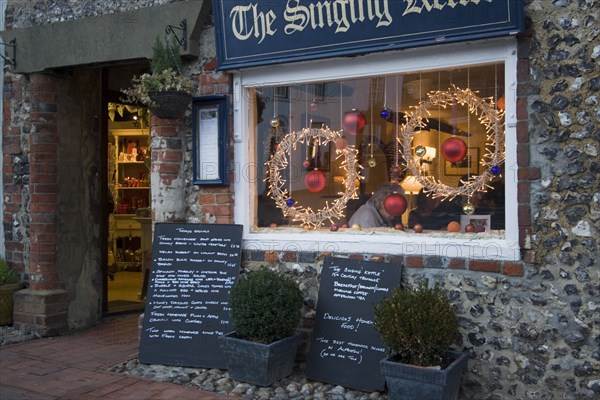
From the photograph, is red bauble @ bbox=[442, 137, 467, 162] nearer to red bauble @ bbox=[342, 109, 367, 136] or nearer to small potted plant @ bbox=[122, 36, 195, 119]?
red bauble @ bbox=[342, 109, 367, 136]

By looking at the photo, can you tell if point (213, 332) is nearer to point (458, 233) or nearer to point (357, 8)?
point (458, 233)

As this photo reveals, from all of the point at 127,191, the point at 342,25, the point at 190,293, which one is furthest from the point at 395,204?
the point at 127,191

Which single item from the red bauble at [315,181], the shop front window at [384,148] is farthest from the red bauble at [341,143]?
the red bauble at [315,181]

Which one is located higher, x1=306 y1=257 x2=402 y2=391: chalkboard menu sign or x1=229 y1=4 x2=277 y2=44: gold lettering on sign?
x1=229 y1=4 x2=277 y2=44: gold lettering on sign

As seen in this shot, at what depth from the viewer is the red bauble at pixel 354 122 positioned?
5.58m

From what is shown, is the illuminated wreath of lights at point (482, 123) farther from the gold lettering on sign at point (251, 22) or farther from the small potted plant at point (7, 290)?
the small potted plant at point (7, 290)

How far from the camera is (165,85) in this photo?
5.29m

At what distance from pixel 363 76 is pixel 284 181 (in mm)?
1262

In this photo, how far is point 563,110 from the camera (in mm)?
4246

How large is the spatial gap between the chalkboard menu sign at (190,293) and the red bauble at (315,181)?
0.77 m

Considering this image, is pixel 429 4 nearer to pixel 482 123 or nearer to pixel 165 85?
pixel 482 123

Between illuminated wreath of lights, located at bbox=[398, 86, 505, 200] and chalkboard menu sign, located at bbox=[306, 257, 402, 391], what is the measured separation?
2.85 feet

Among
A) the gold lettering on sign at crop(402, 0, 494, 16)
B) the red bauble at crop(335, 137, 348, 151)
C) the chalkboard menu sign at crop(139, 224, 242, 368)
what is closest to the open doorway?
the chalkboard menu sign at crop(139, 224, 242, 368)

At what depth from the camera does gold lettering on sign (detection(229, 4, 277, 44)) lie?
5211 mm
